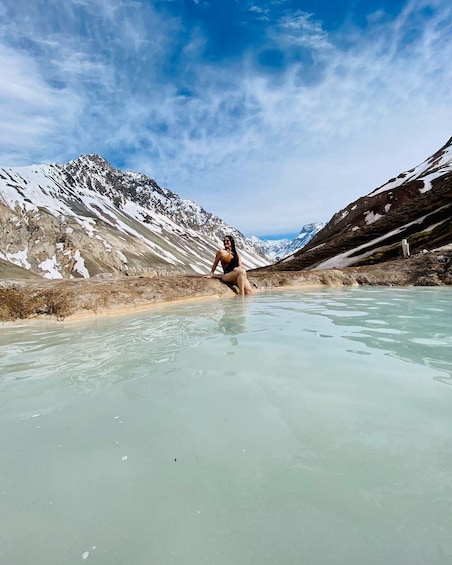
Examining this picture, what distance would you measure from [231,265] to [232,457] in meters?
12.4

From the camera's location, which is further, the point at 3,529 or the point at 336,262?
the point at 336,262

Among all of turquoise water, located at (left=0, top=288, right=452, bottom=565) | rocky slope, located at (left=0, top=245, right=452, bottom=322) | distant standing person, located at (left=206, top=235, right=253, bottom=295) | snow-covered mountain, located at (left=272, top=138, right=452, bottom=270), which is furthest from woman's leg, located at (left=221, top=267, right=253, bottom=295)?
snow-covered mountain, located at (left=272, top=138, right=452, bottom=270)

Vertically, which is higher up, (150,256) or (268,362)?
(150,256)

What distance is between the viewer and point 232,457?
2.53 m

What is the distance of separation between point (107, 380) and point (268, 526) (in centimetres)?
290

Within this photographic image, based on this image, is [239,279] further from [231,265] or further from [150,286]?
[150,286]

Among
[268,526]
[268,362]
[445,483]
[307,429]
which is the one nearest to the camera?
[268,526]

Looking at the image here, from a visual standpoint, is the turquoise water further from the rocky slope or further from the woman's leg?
the woman's leg

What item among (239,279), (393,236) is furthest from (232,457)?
(393,236)

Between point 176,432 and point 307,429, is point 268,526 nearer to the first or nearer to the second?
point 307,429

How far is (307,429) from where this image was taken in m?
2.82

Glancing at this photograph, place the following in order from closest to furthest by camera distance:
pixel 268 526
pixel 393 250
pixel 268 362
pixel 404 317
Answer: pixel 268 526, pixel 268 362, pixel 404 317, pixel 393 250

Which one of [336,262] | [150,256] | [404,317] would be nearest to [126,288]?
[404,317]

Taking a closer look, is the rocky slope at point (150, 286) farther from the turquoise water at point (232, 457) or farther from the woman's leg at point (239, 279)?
the turquoise water at point (232, 457)
